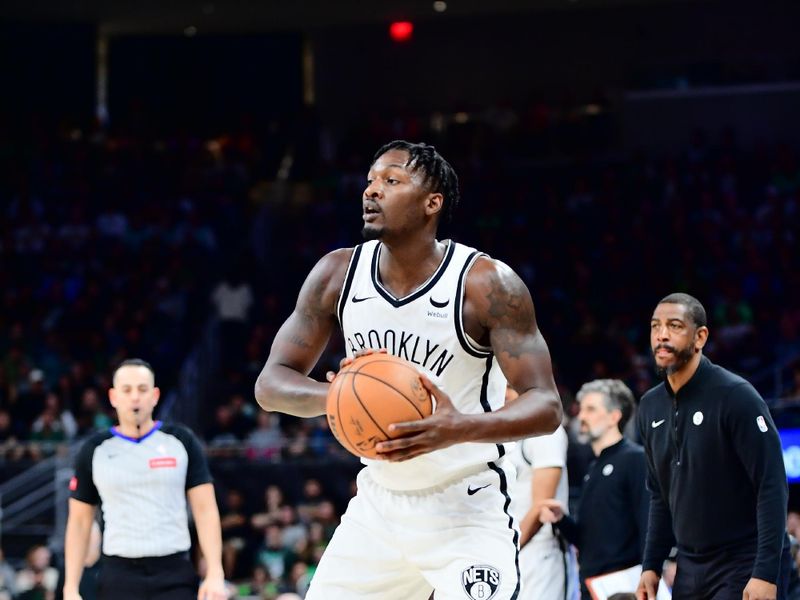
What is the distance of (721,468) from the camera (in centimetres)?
542

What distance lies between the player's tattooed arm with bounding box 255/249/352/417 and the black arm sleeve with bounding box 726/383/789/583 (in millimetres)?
1816

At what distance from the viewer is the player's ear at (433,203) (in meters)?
4.69

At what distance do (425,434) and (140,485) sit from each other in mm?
3387

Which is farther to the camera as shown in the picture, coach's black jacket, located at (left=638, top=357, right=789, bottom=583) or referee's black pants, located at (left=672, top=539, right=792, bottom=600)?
referee's black pants, located at (left=672, top=539, right=792, bottom=600)

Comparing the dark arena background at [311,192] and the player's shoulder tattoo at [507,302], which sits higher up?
the dark arena background at [311,192]

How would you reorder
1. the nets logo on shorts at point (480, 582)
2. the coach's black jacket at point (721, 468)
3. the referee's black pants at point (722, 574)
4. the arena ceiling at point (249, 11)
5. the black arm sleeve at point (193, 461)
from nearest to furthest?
1. the nets logo on shorts at point (480, 582)
2. the coach's black jacket at point (721, 468)
3. the referee's black pants at point (722, 574)
4. the black arm sleeve at point (193, 461)
5. the arena ceiling at point (249, 11)

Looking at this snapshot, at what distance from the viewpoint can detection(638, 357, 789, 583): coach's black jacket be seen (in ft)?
17.0

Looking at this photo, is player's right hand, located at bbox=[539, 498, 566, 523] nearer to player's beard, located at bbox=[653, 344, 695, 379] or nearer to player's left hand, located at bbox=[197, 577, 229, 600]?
player's beard, located at bbox=[653, 344, 695, 379]

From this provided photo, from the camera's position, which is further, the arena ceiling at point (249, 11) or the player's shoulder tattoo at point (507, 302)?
the arena ceiling at point (249, 11)

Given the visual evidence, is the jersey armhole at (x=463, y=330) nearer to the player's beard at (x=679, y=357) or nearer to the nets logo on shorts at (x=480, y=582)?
the nets logo on shorts at (x=480, y=582)

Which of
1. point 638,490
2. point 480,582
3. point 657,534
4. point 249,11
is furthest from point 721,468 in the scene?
point 249,11

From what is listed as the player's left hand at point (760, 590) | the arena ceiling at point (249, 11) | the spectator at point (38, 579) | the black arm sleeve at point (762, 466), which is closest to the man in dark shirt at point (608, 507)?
the black arm sleeve at point (762, 466)

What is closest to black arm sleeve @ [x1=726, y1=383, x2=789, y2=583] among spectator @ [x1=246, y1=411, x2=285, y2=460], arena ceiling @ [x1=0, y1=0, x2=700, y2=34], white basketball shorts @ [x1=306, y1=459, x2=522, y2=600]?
white basketball shorts @ [x1=306, y1=459, x2=522, y2=600]

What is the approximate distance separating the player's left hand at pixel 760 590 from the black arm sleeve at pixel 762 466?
3 centimetres
